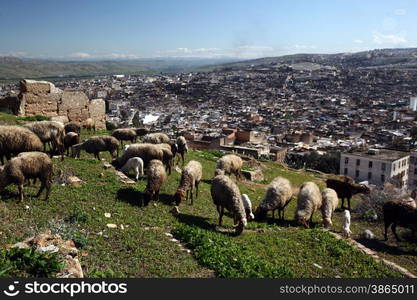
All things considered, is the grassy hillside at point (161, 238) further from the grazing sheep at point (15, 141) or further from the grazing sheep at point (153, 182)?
the grazing sheep at point (15, 141)

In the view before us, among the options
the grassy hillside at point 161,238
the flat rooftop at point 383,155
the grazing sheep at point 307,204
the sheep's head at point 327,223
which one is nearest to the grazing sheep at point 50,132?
the grassy hillside at point 161,238

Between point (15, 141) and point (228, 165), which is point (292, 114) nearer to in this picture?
point (228, 165)

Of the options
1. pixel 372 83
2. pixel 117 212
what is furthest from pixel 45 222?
pixel 372 83

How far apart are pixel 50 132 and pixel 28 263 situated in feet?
27.7

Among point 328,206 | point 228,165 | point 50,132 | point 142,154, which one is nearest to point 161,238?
point 142,154

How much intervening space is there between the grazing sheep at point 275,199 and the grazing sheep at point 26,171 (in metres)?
6.07

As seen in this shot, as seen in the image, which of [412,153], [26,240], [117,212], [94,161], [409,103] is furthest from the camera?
[409,103]

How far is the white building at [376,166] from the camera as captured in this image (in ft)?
121

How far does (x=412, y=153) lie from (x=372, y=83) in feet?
451

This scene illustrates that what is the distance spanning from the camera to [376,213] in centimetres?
1441

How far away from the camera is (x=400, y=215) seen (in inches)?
458

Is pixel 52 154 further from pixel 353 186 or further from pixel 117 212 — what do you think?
pixel 353 186

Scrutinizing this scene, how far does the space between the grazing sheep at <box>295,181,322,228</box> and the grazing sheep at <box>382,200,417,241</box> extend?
2.03 meters

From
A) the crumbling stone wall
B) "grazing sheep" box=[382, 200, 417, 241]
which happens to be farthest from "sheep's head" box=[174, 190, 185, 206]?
the crumbling stone wall
